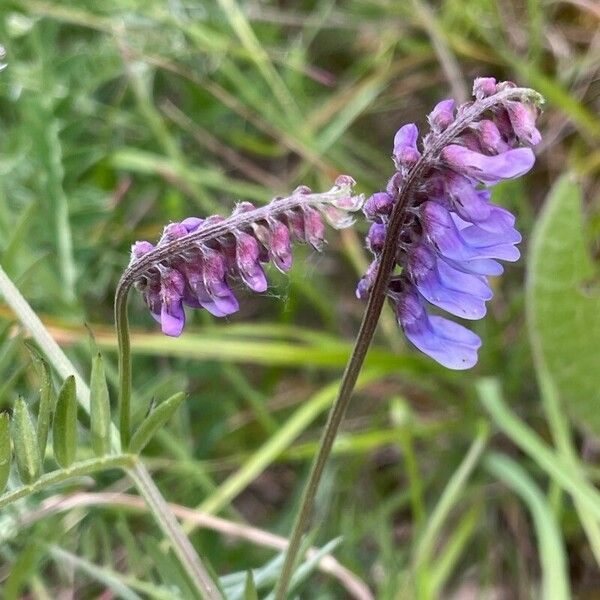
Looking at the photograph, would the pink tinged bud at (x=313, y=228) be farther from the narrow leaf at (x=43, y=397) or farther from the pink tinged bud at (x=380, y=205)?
the narrow leaf at (x=43, y=397)

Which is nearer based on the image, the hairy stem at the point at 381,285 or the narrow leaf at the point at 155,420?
the hairy stem at the point at 381,285

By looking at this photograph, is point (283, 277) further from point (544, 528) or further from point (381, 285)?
point (381, 285)

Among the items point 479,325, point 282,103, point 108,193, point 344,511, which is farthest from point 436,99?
point 344,511

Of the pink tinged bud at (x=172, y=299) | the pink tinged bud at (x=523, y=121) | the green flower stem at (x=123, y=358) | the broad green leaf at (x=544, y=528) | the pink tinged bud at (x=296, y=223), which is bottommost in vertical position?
the broad green leaf at (x=544, y=528)

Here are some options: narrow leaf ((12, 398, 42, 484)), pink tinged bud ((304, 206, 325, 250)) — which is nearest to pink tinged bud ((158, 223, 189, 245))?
pink tinged bud ((304, 206, 325, 250))

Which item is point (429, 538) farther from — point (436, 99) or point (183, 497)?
point (436, 99)

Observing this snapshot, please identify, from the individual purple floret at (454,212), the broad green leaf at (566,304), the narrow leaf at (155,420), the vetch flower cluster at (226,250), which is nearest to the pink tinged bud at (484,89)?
the individual purple floret at (454,212)
